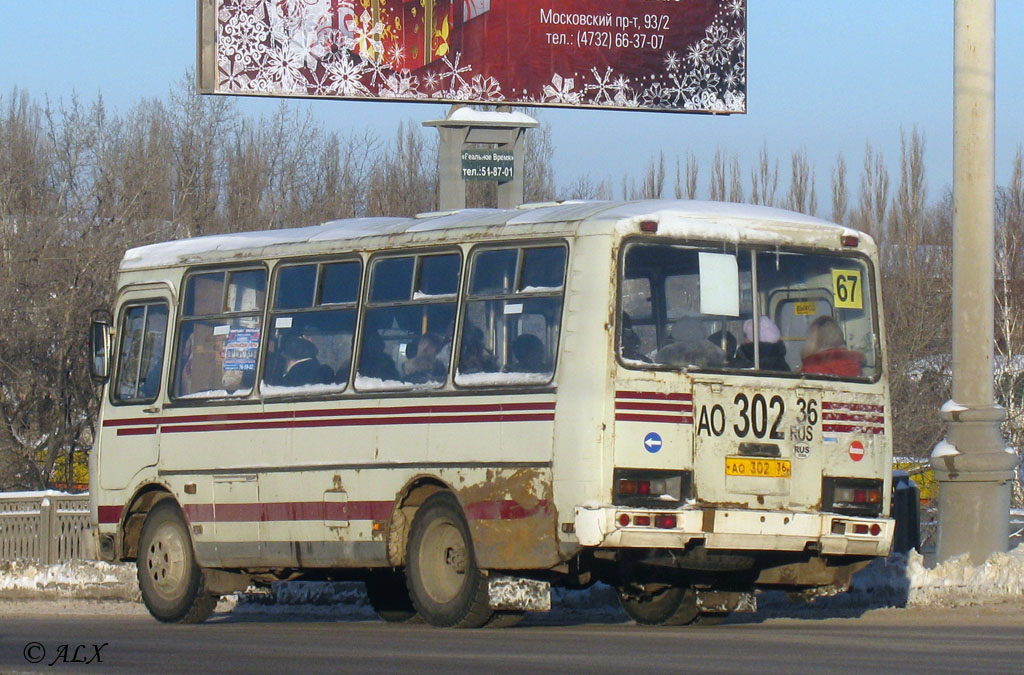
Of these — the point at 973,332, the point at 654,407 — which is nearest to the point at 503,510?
the point at 654,407

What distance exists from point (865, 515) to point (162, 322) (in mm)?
6210

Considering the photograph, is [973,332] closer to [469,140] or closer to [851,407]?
[851,407]

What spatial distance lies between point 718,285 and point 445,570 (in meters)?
2.75

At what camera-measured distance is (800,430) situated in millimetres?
12430

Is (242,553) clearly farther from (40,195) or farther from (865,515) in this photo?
(40,195)

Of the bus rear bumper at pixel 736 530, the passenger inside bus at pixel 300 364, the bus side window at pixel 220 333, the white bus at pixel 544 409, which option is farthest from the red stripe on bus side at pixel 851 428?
the bus side window at pixel 220 333

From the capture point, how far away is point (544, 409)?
12.0 metres

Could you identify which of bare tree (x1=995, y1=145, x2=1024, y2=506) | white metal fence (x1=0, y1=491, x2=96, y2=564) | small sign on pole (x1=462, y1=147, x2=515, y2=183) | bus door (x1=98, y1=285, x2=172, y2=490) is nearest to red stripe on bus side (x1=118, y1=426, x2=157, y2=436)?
bus door (x1=98, y1=285, x2=172, y2=490)

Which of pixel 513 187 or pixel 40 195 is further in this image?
pixel 40 195

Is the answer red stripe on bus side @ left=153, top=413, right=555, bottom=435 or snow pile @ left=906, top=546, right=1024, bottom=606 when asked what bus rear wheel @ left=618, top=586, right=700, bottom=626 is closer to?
red stripe on bus side @ left=153, top=413, right=555, bottom=435

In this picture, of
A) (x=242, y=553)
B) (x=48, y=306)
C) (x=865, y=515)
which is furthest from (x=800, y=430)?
(x=48, y=306)

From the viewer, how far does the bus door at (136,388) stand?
15.4 metres

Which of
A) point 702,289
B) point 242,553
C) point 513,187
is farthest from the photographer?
point 513,187

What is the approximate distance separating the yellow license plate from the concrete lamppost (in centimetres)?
433
